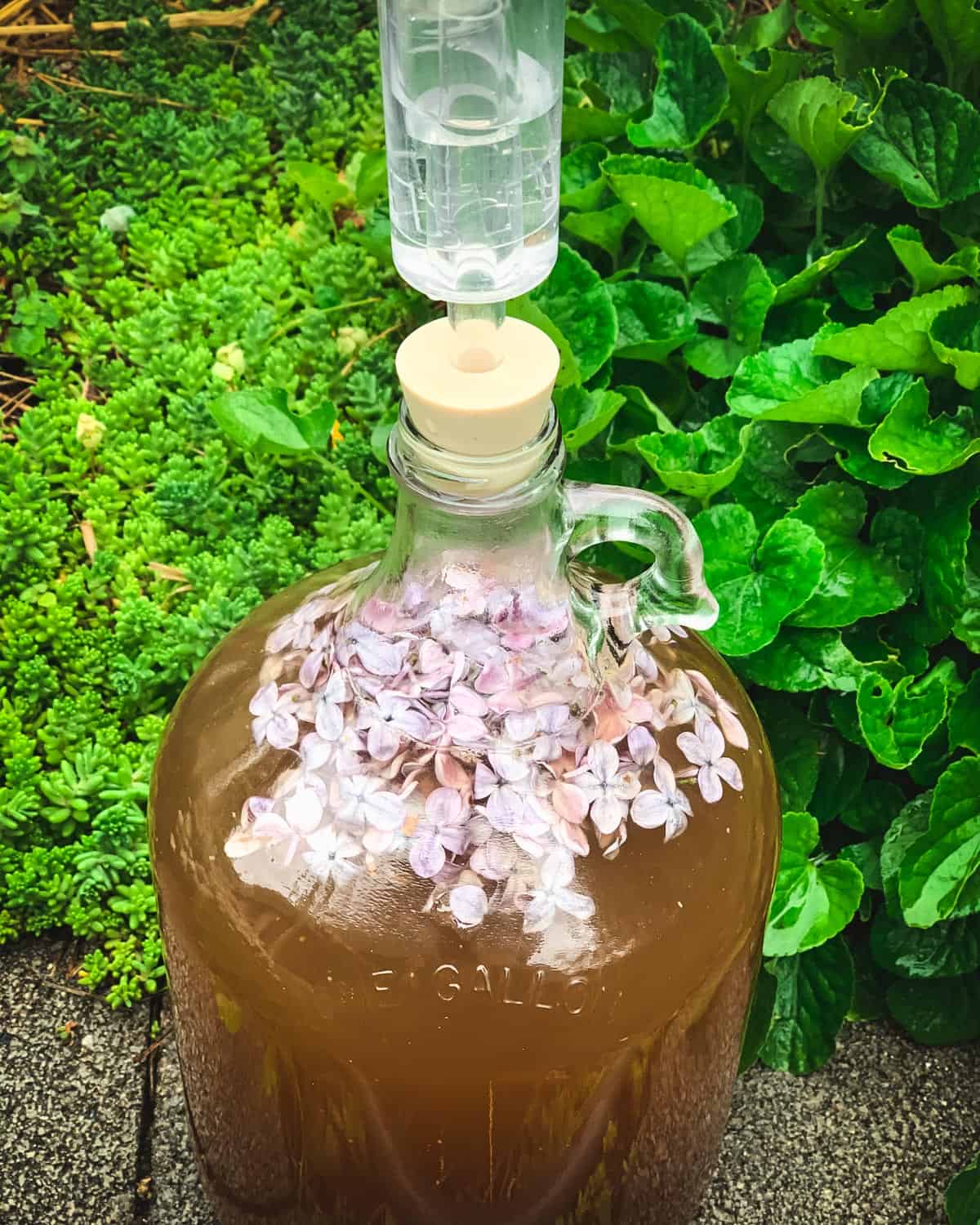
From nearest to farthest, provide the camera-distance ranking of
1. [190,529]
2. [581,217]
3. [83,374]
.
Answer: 1. [581,217]
2. [190,529]
3. [83,374]

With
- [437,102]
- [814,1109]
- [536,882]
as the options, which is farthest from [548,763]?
[814,1109]

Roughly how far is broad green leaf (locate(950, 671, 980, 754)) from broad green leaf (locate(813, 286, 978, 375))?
249 mm

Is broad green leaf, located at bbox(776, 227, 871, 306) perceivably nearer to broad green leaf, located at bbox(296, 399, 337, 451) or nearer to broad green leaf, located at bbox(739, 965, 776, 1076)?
broad green leaf, located at bbox(296, 399, 337, 451)

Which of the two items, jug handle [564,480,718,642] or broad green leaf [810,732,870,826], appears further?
broad green leaf [810,732,870,826]

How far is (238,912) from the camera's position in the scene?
71cm

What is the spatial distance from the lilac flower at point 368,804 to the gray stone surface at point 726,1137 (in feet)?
1.57

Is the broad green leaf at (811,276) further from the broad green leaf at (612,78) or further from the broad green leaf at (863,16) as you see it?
the broad green leaf at (612,78)

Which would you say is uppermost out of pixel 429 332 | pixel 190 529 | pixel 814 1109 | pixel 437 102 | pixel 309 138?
pixel 437 102

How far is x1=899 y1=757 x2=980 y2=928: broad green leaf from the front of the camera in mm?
1011

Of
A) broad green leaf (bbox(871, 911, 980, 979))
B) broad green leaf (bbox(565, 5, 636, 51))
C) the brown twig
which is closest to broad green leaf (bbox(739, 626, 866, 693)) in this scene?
broad green leaf (bbox(871, 911, 980, 979))

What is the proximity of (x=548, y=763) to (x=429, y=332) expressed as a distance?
0.73ft

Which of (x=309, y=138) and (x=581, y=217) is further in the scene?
(x=309, y=138)

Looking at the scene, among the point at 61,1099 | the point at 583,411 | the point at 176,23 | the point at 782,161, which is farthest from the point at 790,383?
the point at 176,23

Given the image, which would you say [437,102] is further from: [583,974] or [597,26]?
[597,26]
